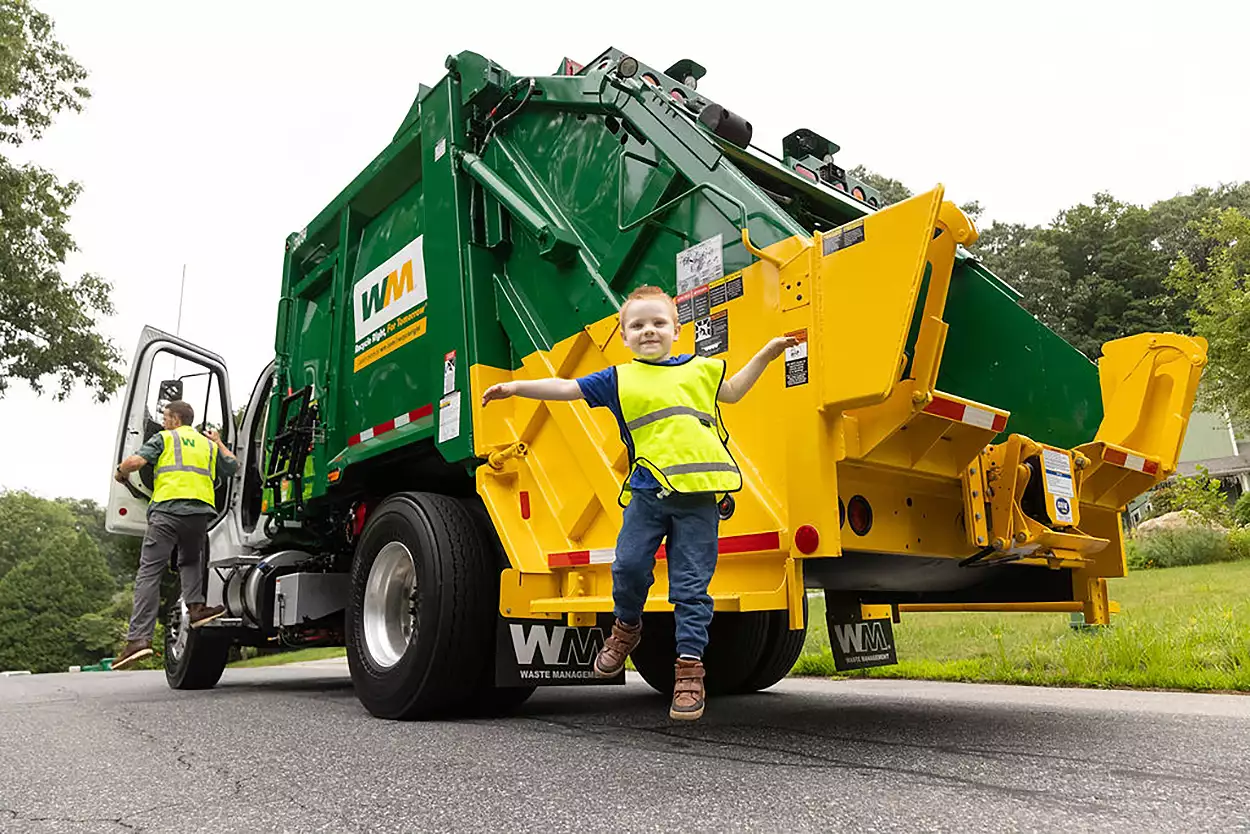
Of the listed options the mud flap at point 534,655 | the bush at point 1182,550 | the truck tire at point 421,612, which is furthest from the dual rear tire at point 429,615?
the bush at point 1182,550

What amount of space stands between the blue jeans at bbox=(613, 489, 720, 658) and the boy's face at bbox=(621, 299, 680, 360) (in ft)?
1.46

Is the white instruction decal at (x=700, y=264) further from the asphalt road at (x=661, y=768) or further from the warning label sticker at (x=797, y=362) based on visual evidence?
the asphalt road at (x=661, y=768)

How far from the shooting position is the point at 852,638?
3893 mm

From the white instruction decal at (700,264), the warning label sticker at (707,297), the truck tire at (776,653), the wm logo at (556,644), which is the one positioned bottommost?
the truck tire at (776,653)

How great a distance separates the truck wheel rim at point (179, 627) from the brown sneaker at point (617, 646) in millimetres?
4763

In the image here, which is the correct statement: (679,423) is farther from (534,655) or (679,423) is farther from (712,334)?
(534,655)

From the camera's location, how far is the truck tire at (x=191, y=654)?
6766 mm

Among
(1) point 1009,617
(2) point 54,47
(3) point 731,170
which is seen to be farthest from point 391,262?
(2) point 54,47

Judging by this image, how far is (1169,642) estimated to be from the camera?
5.30 meters

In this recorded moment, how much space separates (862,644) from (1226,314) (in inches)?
792

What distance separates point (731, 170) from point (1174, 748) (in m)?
2.36

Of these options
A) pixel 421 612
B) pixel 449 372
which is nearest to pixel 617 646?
pixel 421 612

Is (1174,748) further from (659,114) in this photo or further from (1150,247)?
(1150,247)

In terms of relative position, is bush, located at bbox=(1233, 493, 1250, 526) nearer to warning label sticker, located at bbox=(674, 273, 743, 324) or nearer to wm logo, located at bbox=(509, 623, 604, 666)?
wm logo, located at bbox=(509, 623, 604, 666)
